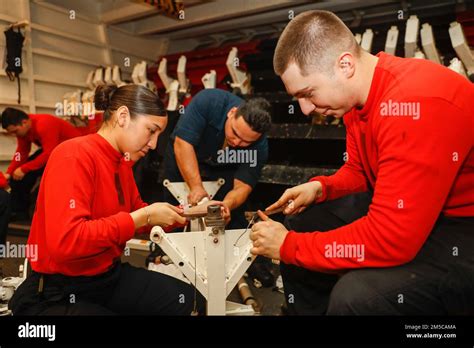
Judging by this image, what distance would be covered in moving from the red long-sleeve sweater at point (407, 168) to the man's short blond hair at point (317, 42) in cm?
12

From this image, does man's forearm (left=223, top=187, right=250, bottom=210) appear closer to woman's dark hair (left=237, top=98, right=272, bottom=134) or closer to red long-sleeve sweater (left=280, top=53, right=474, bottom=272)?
woman's dark hair (left=237, top=98, right=272, bottom=134)

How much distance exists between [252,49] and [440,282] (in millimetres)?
2934

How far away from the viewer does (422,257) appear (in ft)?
2.73

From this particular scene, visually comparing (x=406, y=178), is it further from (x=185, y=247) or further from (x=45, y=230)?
(x=45, y=230)

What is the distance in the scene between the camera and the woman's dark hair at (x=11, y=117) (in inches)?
105

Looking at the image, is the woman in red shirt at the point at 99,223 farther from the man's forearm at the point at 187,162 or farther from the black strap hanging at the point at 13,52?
the black strap hanging at the point at 13,52

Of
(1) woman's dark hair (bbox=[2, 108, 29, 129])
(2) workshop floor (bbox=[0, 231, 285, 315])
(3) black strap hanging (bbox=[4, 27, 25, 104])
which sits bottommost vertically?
(2) workshop floor (bbox=[0, 231, 285, 315])

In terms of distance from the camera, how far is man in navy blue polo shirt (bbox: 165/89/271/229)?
1.70m

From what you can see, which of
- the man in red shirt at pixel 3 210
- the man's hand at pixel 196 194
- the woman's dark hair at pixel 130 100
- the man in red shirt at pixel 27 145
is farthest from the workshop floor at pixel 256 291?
the man in red shirt at pixel 27 145

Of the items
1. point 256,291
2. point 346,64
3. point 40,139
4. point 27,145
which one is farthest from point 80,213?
point 27,145

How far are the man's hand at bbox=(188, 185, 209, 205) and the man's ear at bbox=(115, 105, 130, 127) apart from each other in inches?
27.9

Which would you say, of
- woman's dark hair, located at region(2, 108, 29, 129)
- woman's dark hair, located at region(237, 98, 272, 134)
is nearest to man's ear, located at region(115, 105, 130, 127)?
woman's dark hair, located at region(237, 98, 272, 134)

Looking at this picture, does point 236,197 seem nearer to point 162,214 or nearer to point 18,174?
point 162,214

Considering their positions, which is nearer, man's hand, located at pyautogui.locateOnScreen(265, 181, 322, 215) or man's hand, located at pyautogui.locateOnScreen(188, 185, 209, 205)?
man's hand, located at pyautogui.locateOnScreen(265, 181, 322, 215)
